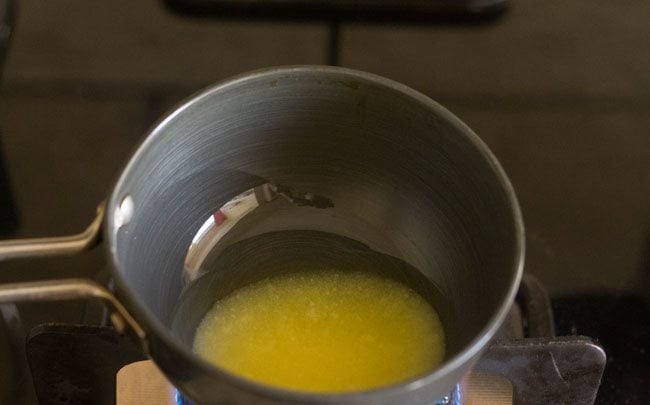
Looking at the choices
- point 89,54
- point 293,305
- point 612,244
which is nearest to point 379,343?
point 293,305

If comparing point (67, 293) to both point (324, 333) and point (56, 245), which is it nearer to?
point (56, 245)

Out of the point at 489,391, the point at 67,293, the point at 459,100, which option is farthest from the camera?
the point at 459,100

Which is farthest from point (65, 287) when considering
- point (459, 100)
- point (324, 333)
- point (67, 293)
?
point (459, 100)

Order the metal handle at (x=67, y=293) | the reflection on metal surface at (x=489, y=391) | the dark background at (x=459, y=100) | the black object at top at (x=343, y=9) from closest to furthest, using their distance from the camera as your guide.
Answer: the metal handle at (x=67, y=293) < the reflection on metal surface at (x=489, y=391) < the dark background at (x=459, y=100) < the black object at top at (x=343, y=9)

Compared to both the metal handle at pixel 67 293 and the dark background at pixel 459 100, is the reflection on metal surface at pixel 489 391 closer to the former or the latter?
the dark background at pixel 459 100

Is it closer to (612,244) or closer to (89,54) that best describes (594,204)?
(612,244)

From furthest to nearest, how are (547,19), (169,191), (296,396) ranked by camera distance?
(547,19) < (169,191) < (296,396)

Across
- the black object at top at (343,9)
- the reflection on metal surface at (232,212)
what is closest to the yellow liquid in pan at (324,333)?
the reflection on metal surface at (232,212)
